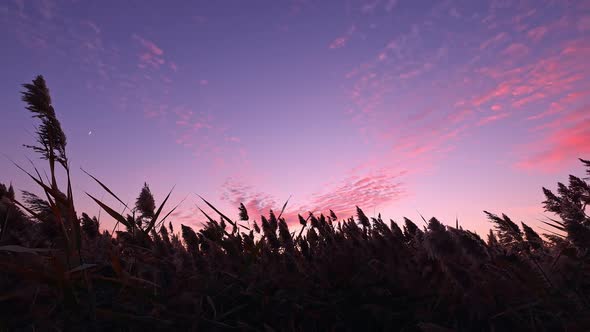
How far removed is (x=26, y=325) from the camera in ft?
7.52

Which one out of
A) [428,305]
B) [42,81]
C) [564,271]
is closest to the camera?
[428,305]

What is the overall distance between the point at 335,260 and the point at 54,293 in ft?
6.39

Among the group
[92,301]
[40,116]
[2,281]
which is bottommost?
[92,301]

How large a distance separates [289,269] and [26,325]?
1.92 meters

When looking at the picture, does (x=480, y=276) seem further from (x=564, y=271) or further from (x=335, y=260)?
(x=335, y=260)

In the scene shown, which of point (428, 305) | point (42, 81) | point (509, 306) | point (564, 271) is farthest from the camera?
point (42, 81)

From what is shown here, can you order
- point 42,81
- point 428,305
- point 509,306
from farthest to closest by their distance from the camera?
1. point 42,81
2. point 428,305
3. point 509,306

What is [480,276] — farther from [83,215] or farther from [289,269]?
[83,215]

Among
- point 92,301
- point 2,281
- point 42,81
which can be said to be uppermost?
point 42,81

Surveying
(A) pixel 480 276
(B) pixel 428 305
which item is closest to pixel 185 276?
(B) pixel 428 305

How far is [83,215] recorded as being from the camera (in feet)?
17.1

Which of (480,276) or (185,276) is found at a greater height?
(185,276)

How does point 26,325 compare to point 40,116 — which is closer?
point 26,325

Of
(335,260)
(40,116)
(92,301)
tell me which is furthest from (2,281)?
(335,260)
